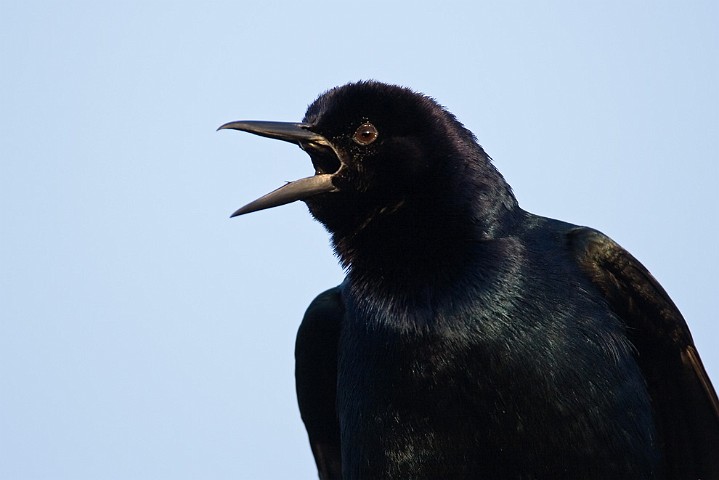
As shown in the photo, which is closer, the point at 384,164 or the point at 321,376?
the point at 384,164

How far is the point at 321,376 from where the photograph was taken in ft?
35.0

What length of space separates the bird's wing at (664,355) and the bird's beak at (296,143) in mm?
1950

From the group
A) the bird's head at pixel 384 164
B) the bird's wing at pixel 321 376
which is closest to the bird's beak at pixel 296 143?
the bird's head at pixel 384 164

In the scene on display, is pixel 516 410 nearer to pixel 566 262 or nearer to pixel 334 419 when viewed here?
pixel 566 262

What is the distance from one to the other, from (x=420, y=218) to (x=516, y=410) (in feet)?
5.04

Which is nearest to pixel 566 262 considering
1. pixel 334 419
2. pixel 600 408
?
pixel 600 408

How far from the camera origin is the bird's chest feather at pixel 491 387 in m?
8.32

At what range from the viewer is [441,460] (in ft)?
27.7

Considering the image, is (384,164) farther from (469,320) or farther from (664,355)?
(664,355)

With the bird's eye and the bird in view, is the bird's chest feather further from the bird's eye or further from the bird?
the bird's eye

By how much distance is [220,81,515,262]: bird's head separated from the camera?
8875 millimetres

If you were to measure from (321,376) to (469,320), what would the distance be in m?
2.57

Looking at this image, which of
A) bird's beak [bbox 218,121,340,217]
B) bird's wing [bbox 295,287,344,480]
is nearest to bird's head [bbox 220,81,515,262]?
bird's beak [bbox 218,121,340,217]

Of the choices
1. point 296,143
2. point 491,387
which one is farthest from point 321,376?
point 491,387
